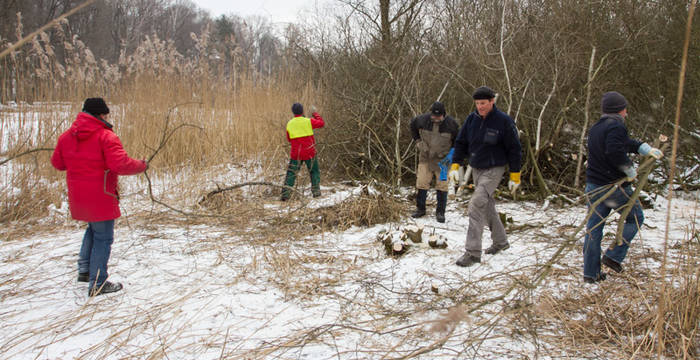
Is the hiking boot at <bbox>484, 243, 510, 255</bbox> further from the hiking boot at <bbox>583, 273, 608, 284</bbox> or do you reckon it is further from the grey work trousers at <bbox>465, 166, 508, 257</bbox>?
the hiking boot at <bbox>583, 273, 608, 284</bbox>

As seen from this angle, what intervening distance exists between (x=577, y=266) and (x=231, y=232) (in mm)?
3454

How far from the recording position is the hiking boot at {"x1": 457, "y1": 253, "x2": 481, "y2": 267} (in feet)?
11.7

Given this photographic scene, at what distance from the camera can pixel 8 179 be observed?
5.23 metres

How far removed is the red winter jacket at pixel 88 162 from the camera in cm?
281

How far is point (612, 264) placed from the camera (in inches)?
128

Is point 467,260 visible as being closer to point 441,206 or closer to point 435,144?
point 441,206

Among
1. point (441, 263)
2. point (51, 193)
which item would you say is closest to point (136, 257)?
point (51, 193)

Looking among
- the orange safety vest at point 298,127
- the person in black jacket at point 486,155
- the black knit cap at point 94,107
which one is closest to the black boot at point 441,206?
the person in black jacket at point 486,155

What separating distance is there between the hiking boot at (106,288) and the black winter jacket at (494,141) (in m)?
3.10

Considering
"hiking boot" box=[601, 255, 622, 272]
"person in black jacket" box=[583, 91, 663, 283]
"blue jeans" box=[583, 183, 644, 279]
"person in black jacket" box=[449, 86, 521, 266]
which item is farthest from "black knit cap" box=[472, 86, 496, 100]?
"hiking boot" box=[601, 255, 622, 272]

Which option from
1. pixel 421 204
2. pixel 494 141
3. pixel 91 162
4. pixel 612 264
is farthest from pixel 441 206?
pixel 91 162

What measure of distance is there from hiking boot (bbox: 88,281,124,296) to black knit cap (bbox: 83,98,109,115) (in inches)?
49.4

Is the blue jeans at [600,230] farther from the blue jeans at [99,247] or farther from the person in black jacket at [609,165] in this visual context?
the blue jeans at [99,247]

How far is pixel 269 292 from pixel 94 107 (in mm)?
1807
